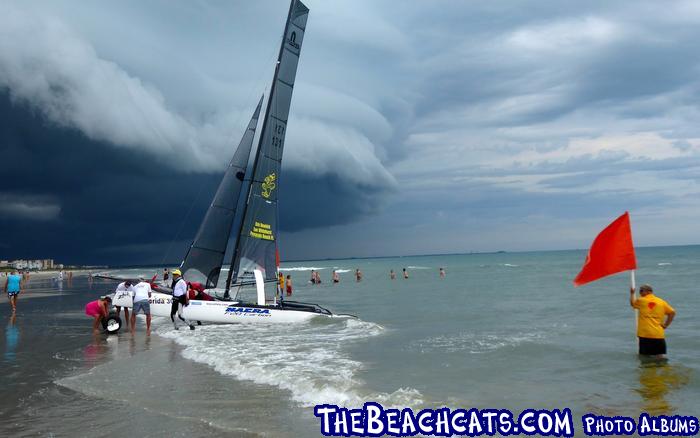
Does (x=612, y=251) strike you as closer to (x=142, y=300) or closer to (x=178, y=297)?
(x=142, y=300)

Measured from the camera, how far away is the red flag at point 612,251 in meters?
9.84

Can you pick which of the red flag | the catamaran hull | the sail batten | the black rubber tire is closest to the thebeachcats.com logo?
the red flag

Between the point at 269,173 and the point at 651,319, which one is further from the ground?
the point at 269,173

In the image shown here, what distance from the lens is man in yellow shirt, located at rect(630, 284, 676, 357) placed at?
10.5 metres

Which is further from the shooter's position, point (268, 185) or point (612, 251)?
point (268, 185)

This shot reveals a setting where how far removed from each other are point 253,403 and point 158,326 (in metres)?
12.5

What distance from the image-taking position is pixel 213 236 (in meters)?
21.7

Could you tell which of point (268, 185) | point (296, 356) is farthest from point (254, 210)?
point (296, 356)

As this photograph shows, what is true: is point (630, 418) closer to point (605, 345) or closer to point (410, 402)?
point (410, 402)

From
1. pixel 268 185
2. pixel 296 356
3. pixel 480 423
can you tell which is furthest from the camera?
pixel 268 185

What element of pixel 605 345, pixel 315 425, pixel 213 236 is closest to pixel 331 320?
pixel 213 236

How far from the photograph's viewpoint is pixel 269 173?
22047mm

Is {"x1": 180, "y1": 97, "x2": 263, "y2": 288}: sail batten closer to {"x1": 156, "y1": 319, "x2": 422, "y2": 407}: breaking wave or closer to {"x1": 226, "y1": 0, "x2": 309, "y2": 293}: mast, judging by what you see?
{"x1": 226, "y1": 0, "x2": 309, "y2": 293}: mast

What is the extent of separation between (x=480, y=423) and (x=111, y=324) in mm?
12891
